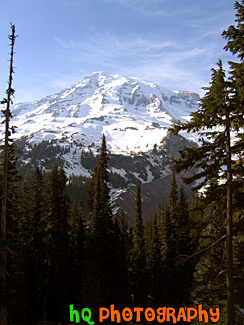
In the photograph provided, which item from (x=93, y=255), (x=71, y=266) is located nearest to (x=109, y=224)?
(x=93, y=255)

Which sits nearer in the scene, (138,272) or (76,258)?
(76,258)

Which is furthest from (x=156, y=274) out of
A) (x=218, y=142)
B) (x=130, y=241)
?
(x=218, y=142)

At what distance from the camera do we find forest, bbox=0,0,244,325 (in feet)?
38.1

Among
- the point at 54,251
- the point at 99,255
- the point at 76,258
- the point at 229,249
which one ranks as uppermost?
the point at 229,249

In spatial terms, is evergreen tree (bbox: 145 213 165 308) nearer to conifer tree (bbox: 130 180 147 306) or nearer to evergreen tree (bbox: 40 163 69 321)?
conifer tree (bbox: 130 180 147 306)

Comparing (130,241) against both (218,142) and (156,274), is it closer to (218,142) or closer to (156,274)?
(156,274)

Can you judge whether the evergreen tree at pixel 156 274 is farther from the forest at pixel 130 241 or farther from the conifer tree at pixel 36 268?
the conifer tree at pixel 36 268

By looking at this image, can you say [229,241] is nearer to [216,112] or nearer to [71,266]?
[216,112]

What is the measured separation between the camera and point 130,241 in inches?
2307

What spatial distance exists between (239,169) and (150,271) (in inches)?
1645

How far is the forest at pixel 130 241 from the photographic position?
11.6 metres

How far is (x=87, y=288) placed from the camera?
3284cm

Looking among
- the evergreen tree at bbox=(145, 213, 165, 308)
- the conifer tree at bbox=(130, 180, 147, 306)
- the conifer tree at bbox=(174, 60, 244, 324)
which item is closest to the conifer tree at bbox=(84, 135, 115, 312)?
the evergreen tree at bbox=(145, 213, 165, 308)

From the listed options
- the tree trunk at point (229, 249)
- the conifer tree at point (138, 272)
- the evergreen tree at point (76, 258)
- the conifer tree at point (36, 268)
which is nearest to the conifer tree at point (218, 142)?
the tree trunk at point (229, 249)
